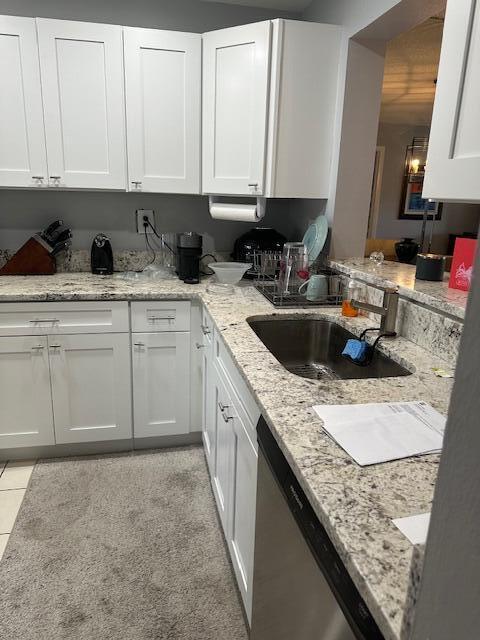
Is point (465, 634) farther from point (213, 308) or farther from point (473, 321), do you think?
point (213, 308)

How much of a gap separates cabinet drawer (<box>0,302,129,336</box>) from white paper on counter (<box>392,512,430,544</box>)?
1.83 m

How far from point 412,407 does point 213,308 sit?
109 cm

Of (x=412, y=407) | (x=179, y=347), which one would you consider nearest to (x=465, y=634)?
(x=412, y=407)

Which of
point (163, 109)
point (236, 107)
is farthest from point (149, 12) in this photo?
point (236, 107)

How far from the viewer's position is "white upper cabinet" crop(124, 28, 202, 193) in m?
2.30

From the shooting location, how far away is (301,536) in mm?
878

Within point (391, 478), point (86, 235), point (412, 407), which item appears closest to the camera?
point (391, 478)

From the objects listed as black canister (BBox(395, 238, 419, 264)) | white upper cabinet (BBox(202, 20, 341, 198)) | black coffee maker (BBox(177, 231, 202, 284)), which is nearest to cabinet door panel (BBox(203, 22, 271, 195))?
white upper cabinet (BBox(202, 20, 341, 198))

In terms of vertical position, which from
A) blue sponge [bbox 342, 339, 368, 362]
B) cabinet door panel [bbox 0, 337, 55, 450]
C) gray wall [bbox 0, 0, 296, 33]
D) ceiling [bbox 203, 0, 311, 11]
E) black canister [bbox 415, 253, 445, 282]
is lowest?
cabinet door panel [bbox 0, 337, 55, 450]

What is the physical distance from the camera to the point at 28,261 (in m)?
2.56

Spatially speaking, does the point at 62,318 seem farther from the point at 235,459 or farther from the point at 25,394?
the point at 235,459

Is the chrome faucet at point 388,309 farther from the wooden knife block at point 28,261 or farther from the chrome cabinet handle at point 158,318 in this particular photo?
the wooden knife block at point 28,261

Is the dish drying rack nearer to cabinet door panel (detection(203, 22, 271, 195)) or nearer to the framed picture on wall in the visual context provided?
cabinet door panel (detection(203, 22, 271, 195))

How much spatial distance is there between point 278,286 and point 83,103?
1.37 meters
